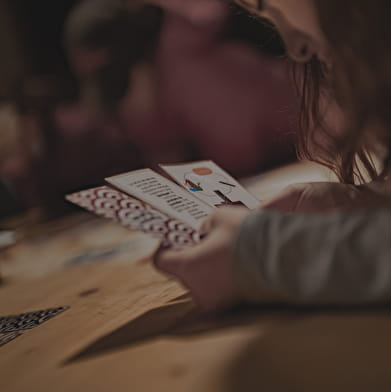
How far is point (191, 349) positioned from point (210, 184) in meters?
0.38

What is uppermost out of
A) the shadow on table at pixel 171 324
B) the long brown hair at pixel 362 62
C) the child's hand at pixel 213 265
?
the long brown hair at pixel 362 62

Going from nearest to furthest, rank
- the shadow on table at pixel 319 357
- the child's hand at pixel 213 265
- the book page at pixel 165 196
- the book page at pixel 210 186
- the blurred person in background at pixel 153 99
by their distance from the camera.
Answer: the shadow on table at pixel 319 357 < the child's hand at pixel 213 265 < the book page at pixel 165 196 < the book page at pixel 210 186 < the blurred person in background at pixel 153 99

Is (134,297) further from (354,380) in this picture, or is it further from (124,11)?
(124,11)

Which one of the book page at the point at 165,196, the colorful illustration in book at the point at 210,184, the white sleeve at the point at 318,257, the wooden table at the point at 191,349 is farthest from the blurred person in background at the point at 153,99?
the white sleeve at the point at 318,257

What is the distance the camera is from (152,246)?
1121 mm

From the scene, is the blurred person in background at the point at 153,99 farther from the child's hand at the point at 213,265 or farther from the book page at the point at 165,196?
the child's hand at the point at 213,265

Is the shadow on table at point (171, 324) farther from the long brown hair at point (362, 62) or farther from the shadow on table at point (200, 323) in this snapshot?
the long brown hair at point (362, 62)

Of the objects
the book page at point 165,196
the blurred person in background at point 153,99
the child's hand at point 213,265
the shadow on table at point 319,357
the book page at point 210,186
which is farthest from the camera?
the blurred person in background at point 153,99

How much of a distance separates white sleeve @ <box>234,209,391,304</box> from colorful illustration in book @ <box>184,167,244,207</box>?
0.26 metres

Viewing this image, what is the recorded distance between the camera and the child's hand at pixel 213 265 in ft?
1.57

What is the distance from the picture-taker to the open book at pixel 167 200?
57cm

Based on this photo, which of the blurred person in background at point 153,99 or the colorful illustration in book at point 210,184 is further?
the blurred person in background at point 153,99

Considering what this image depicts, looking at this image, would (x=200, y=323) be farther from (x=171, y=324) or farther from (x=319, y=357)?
(x=319, y=357)

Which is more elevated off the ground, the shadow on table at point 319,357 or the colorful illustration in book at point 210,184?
the colorful illustration in book at point 210,184
